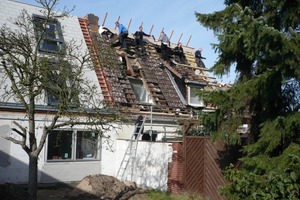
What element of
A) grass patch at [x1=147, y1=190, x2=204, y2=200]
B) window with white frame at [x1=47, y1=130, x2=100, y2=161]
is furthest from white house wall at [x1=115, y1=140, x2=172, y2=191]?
window with white frame at [x1=47, y1=130, x2=100, y2=161]

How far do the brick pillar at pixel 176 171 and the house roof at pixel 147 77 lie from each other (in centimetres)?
372

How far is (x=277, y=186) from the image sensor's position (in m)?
5.67

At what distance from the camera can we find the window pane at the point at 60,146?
604 inches

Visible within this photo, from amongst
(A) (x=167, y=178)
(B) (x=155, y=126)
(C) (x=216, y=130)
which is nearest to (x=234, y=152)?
(C) (x=216, y=130)

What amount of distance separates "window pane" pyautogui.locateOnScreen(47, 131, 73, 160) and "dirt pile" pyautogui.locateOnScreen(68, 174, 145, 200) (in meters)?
2.27

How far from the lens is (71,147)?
15898mm

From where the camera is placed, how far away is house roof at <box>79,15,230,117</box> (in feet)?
58.3

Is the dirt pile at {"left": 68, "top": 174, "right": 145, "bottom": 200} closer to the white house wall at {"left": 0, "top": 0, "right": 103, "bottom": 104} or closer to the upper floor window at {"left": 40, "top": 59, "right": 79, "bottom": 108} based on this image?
the white house wall at {"left": 0, "top": 0, "right": 103, "bottom": 104}

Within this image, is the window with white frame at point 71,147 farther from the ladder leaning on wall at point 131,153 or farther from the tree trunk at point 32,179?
the tree trunk at point 32,179

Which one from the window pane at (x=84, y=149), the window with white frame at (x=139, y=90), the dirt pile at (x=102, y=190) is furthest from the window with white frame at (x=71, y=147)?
the window with white frame at (x=139, y=90)

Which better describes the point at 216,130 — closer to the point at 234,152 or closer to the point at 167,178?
the point at 234,152

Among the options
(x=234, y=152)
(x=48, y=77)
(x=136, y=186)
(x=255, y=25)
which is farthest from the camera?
(x=136, y=186)

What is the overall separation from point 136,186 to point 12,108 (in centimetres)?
562

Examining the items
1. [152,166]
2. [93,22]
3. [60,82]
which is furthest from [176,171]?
[93,22]
